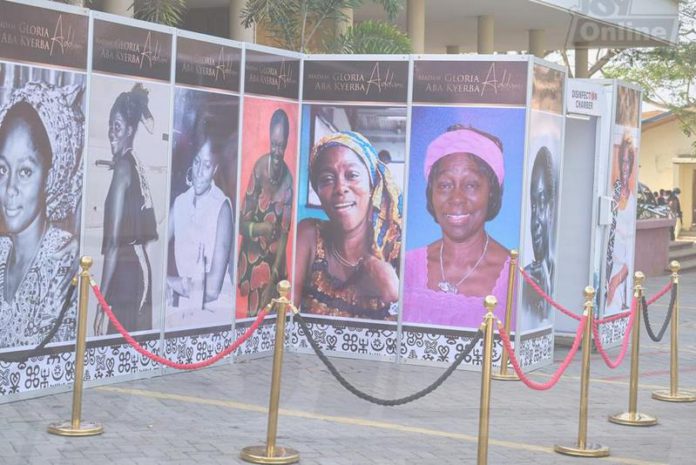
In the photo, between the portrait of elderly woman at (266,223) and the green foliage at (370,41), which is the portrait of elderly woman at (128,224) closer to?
the portrait of elderly woman at (266,223)

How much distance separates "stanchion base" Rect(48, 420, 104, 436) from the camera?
27.7 feet

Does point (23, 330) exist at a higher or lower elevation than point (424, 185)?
lower

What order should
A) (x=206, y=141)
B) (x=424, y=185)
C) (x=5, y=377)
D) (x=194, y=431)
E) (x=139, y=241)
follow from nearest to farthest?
(x=194, y=431) < (x=5, y=377) < (x=139, y=241) < (x=206, y=141) < (x=424, y=185)

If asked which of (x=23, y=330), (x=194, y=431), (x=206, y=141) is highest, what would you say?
(x=206, y=141)

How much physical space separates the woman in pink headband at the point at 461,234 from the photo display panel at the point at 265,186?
146cm

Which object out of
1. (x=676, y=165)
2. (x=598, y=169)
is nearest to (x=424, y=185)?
(x=598, y=169)

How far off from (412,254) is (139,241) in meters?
2.97

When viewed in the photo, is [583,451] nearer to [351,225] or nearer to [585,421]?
[585,421]

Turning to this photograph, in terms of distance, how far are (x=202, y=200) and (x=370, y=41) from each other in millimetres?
6092

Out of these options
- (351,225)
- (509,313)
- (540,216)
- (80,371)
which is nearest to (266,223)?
(351,225)

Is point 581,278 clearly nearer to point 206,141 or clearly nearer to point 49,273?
point 206,141

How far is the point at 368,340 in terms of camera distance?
12.6 metres

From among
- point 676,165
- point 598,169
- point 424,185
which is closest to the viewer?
point 424,185

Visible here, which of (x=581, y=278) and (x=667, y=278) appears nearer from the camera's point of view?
(x=581, y=278)
